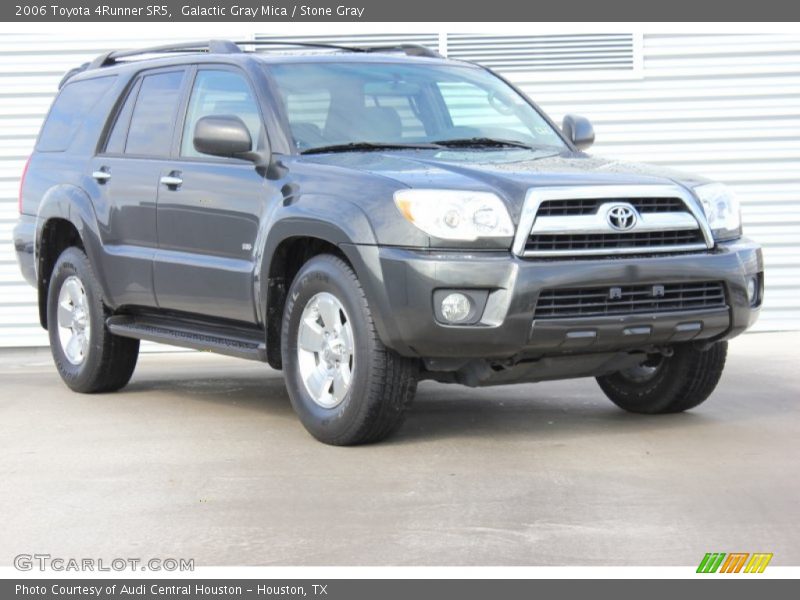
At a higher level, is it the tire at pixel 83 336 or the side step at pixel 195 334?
the side step at pixel 195 334

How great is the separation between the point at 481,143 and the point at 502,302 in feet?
5.08

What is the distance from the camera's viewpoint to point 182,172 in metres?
8.06

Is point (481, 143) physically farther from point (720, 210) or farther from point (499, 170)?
point (720, 210)

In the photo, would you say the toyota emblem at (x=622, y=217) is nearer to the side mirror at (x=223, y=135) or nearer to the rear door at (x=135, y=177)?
the side mirror at (x=223, y=135)

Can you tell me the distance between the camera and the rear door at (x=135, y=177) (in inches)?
330

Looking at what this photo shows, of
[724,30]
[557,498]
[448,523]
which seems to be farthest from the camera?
Answer: [724,30]

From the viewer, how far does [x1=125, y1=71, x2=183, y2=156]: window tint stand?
8422mm

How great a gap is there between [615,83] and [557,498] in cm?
801

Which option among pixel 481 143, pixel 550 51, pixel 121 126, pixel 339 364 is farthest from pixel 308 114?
pixel 550 51

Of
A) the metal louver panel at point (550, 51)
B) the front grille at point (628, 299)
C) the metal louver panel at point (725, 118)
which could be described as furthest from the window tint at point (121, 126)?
the metal louver panel at point (725, 118)

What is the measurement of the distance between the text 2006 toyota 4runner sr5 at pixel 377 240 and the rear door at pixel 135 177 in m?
0.02

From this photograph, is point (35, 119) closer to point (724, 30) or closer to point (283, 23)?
point (283, 23)

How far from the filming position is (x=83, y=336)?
30.3 ft
